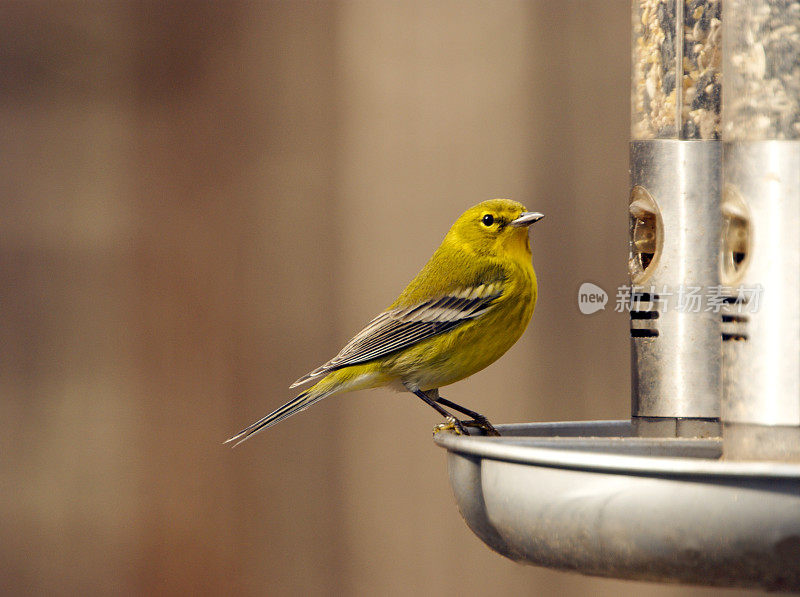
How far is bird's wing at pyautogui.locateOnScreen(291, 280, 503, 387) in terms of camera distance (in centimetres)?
305

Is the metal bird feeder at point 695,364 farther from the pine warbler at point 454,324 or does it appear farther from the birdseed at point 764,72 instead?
the pine warbler at point 454,324

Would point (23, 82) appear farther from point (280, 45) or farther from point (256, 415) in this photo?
point (256, 415)

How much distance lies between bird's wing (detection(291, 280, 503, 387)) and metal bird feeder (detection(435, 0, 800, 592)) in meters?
0.59

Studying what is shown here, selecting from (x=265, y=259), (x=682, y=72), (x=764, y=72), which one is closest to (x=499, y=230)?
(x=682, y=72)

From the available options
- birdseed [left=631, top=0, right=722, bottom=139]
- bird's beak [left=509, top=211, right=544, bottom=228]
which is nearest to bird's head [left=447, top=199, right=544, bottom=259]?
bird's beak [left=509, top=211, right=544, bottom=228]

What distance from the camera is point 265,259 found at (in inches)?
189

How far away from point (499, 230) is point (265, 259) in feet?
5.88

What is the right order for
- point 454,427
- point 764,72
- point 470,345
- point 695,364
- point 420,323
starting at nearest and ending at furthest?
point 764,72 < point 695,364 < point 454,427 < point 470,345 < point 420,323

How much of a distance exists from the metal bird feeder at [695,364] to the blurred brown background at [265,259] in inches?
86.1

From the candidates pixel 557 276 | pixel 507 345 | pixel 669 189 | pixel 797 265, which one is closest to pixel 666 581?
pixel 797 265

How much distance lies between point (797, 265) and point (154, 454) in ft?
11.4

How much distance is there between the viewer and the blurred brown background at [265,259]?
186 inches

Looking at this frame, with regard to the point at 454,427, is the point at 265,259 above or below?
above

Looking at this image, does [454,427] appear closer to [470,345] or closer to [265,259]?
[470,345]
